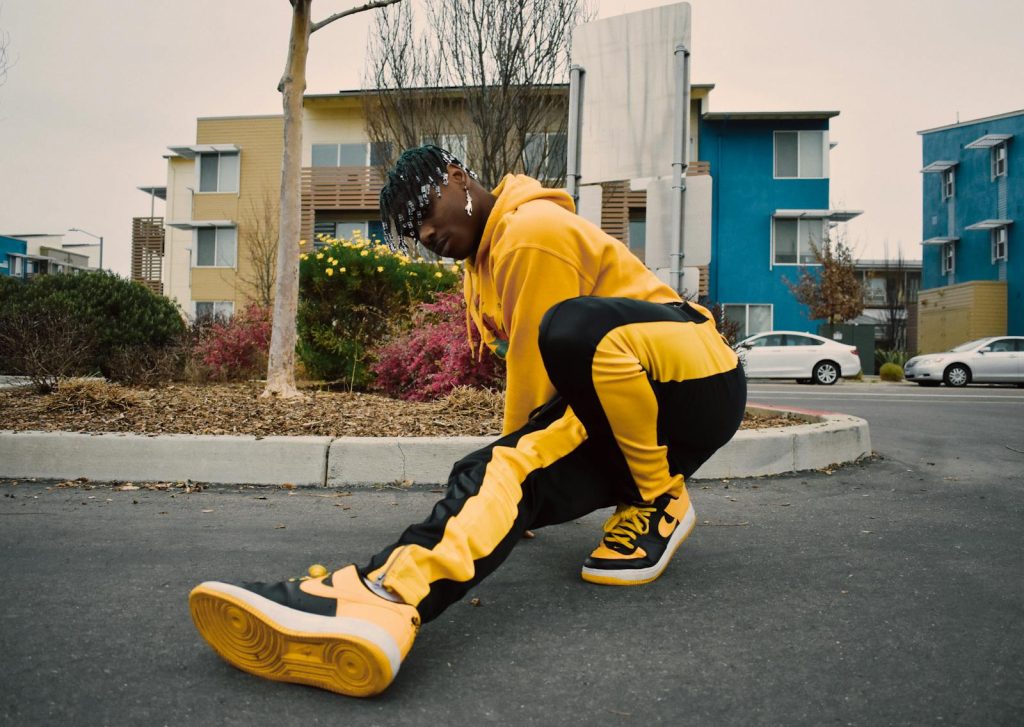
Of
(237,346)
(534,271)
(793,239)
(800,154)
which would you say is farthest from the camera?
(793,239)

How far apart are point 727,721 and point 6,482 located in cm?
415

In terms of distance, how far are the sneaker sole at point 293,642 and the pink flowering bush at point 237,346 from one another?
7925 mm

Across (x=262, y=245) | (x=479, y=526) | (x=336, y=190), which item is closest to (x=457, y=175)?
(x=479, y=526)

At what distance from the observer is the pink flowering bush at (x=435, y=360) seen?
6578mm

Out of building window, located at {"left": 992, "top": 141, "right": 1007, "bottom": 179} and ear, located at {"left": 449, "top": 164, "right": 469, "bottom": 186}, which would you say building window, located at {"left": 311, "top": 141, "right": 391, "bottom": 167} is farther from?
ear, located at {"left": 449, "top": 164, "right": 469, "bottom": 186}

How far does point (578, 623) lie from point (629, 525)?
1.43 ft

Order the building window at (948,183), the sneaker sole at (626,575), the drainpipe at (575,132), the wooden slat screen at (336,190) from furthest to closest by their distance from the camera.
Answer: the building window at (948,183) < the wooden slat screen at (336,190) < the drainpipe at (575,132) < the sneaker sole at (626,575)

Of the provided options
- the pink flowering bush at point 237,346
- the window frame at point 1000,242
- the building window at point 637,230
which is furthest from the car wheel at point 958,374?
the pink flowering bush at point 237,346

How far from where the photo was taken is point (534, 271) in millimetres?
2191

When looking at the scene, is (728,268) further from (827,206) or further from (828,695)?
(828,695)

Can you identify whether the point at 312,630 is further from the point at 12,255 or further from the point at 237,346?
the point at 12,255

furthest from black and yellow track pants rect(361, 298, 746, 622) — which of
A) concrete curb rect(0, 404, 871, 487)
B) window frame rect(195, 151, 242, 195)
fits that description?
window frame rect(195, 151, 242, 195)

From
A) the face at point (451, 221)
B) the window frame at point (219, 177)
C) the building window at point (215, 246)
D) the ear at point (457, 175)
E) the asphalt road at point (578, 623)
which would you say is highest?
the window frame at point (219, 177)

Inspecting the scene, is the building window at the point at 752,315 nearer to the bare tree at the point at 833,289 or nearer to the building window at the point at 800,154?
the bare tree at the point at 833,289
